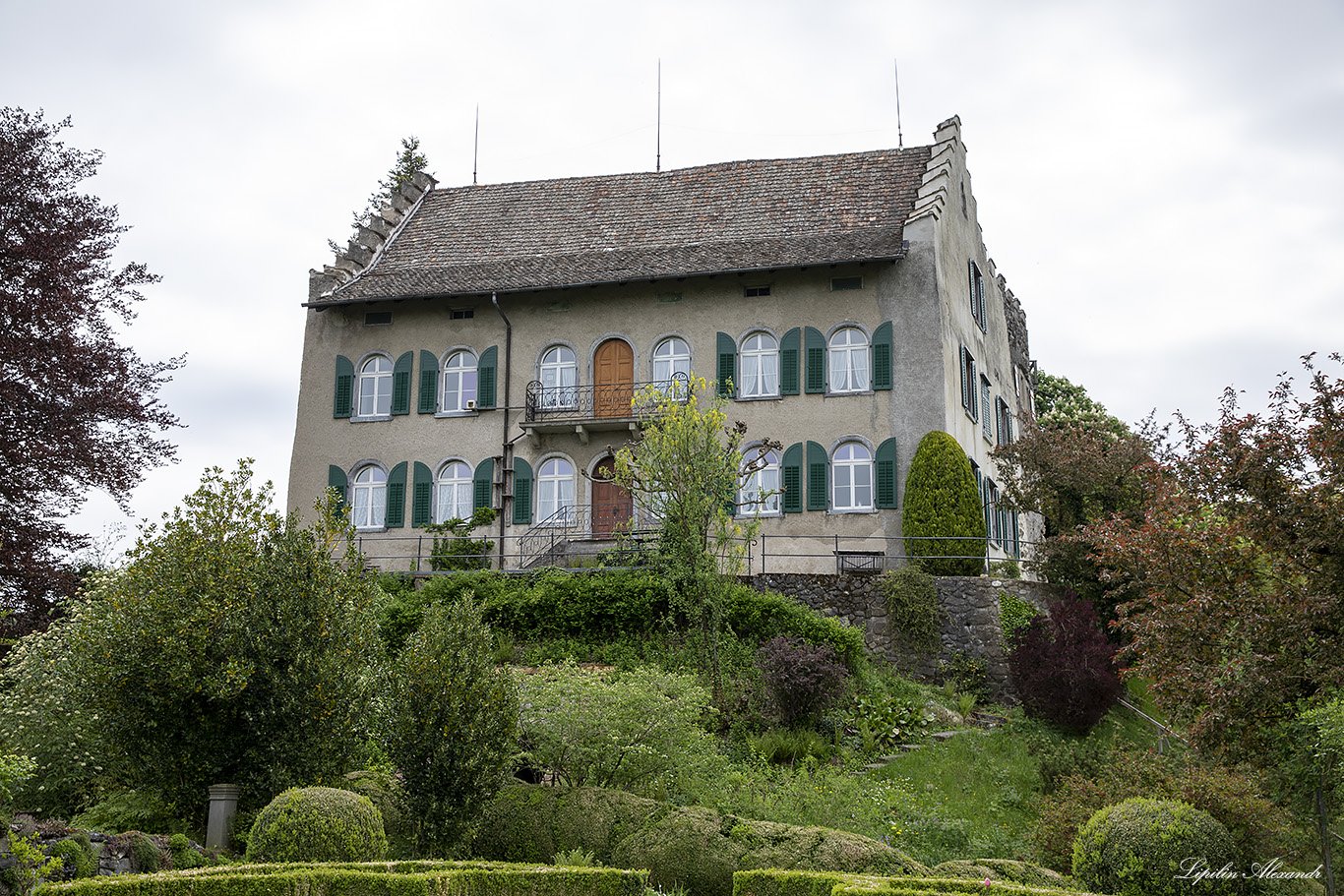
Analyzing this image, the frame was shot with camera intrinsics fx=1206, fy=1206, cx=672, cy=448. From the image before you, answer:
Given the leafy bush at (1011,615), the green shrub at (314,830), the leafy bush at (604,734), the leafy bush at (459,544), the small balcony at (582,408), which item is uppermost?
the small balcony at (582,408)

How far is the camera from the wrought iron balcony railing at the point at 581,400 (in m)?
25.5

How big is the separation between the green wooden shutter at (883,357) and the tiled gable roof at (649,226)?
155 cm

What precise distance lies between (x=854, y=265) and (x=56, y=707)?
1679 centimetres

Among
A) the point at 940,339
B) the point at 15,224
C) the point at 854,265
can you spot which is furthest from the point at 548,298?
the point at 15,224

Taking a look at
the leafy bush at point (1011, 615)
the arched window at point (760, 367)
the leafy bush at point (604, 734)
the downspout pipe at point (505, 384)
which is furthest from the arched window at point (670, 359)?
the leafy bush at point (604, 734)

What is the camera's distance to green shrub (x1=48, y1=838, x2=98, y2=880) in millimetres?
10141

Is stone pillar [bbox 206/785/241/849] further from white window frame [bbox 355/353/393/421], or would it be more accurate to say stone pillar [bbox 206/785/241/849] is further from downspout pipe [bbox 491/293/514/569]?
white window frame [bbox 355/353/393/421]

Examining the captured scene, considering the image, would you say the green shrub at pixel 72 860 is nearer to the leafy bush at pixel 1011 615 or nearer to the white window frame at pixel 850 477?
the leafy bush at pixel 1011 615

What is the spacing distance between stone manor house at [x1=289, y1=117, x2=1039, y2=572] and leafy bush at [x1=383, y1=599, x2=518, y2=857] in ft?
36.2

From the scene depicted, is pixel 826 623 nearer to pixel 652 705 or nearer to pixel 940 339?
pixel 652 705

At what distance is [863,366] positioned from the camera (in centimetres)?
2462

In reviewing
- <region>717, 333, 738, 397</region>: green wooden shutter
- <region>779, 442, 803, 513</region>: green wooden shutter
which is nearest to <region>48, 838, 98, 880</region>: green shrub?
<region>779, 442, 803, 513</region>: green wooden shutter

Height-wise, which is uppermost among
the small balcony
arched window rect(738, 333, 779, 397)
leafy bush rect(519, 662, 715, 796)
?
arched window rect(738, 333, 779, 397)

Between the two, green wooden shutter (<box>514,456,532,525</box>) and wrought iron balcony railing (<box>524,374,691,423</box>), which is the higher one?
wrought iron balcony railing (<box>524,374,691,423</box>)
